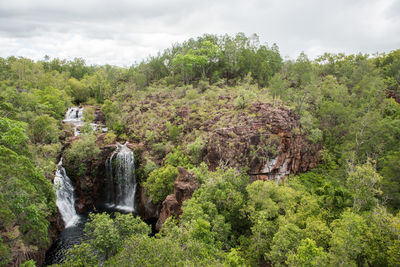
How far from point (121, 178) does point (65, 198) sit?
7.56 m

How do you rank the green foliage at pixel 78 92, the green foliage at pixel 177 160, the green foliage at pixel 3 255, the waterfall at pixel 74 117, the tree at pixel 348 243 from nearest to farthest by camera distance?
the tree at pixel 348 243, the green foliage at pixel 3 255, the green foliage at pixel 177 160, the waterfall at pixel 74 117, the green foliage at pixel 78 92

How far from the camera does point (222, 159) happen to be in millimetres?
28484

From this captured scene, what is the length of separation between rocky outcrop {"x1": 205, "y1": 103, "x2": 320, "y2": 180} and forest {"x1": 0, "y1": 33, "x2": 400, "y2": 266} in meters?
0.20

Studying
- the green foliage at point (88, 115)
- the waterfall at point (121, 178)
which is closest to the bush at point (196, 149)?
the waterfall at point (121, 178)

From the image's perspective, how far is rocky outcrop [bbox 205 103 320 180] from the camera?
28.6 metres

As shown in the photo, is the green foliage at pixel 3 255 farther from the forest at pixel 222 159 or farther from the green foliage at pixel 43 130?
the green foliage at pixel 43 130

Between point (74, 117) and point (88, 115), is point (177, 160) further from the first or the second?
point (74, 117)

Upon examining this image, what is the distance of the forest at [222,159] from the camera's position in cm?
1557

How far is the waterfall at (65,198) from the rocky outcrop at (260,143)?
1942 centimetres

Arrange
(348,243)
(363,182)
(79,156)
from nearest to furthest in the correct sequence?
(348,243) < (363,182) < (79,156)

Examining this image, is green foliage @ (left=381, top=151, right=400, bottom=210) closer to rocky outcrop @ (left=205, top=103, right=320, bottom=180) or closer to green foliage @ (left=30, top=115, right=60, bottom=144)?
rocky outcrop @ (left=205, top=103, right=320, bottom=180)

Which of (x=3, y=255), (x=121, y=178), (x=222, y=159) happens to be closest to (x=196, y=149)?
(x=222, y=159)

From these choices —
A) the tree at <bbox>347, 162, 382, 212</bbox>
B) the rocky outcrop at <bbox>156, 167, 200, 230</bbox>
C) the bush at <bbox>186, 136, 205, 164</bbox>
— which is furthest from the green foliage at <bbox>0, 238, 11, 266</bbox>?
the tree at <bbox>347, 162, 382, 212</bbox>

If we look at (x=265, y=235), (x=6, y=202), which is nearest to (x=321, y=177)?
(x=265, y=235)
